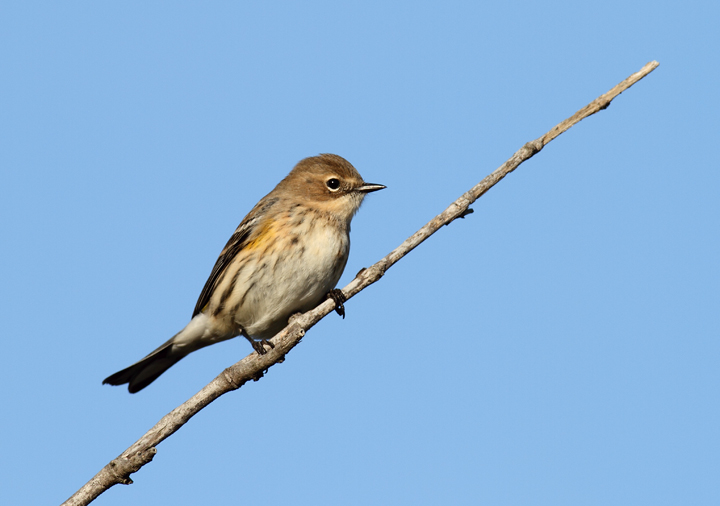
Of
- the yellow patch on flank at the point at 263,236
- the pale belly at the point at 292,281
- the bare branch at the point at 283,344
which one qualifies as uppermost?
the yellow patch on flank at the point at 263,236

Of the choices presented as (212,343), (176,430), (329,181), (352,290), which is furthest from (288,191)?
(176,430)

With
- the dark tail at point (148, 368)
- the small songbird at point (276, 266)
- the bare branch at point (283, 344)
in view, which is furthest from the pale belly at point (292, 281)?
the bare branch at point (283, 344)

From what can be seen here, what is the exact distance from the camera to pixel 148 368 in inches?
440

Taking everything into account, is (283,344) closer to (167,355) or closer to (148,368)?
(167,355)

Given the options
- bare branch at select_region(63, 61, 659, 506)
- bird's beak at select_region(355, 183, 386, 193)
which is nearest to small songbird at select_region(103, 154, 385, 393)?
bird's beak at select_region(355, 183, 386, 193)

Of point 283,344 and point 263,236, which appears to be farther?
point 263,236

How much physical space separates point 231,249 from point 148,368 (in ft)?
7.43

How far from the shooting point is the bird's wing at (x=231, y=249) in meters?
11.0

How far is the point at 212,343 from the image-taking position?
442 inches

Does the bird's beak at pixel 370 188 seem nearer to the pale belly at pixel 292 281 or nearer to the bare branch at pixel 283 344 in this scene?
the pale belly at pixel 292 281

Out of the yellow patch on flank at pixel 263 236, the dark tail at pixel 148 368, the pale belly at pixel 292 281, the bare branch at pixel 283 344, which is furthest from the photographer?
the dark tail at pixel 148 368

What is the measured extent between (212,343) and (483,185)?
19.2ft

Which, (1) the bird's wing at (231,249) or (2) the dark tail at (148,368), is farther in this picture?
(1) the bird's wing at (231,249)

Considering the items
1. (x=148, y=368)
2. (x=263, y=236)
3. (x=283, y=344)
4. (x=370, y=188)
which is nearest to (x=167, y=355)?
(x=148, y=368)
